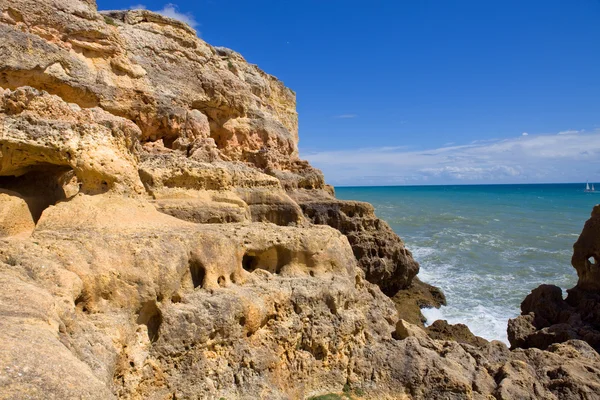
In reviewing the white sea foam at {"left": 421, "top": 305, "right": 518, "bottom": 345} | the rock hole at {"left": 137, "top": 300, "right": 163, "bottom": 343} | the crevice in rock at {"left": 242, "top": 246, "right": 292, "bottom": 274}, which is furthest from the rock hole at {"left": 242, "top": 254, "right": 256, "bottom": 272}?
the white sea foam at {"left": 421, "top": 305, "right": 518, "bottom": 345}

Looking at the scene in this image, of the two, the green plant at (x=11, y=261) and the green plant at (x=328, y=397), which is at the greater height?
the green plant at (x=11, y=261)

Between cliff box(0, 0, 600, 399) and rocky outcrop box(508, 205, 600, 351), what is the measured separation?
6.59ft

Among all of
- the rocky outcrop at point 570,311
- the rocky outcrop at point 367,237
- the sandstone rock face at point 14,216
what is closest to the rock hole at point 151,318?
the sandstone rock face at point 14,216

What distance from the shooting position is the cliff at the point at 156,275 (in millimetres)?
5477

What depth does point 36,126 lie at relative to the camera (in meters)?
8.19

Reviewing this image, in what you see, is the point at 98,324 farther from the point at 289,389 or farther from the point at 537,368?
the point at 537,368

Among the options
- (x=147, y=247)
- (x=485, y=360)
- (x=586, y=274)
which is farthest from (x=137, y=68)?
(x=586, y=274)

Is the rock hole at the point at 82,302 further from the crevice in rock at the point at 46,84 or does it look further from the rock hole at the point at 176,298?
the crevice in rock at the point at 46,84

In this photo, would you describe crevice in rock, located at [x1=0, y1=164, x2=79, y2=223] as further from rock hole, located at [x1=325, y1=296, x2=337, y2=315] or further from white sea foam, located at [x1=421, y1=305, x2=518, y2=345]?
white sea foam, located at [x1=421, y1=305, x2=518, y2=345]

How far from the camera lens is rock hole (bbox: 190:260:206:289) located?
7.82 metres

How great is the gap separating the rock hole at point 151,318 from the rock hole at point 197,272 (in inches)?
44.0

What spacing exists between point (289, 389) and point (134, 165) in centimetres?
576

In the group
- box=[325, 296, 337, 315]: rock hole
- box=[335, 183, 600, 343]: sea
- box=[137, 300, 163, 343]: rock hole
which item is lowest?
box=[335, 183, 600, 343]: sea

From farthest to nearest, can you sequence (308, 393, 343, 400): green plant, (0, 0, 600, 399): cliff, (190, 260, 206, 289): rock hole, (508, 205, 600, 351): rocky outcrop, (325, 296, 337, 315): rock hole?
(508, 205, 600, 351): rocky outcrop
(325, 296, 337, 315): rock hole
(308, 393, 343, 400): green plant
(190, 260, 206, 289): rock hole
(0, 0, 600, 399): cliff
